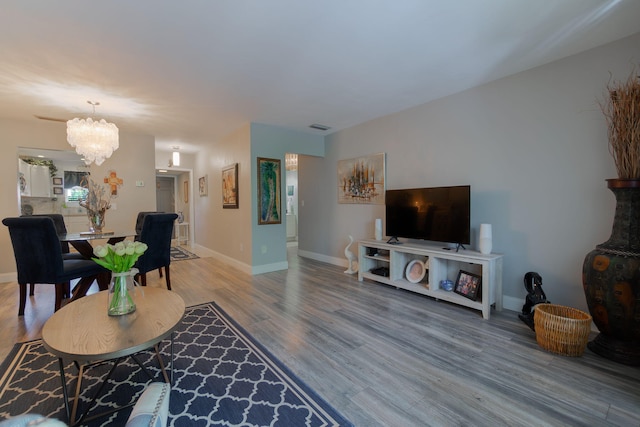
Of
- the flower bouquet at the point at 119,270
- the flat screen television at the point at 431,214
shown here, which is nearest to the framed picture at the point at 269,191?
the flat screen television at the point at 431,214

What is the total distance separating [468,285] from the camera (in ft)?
9.91

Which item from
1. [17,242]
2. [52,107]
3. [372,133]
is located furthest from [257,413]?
[52,107]

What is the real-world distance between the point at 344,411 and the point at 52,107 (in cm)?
481

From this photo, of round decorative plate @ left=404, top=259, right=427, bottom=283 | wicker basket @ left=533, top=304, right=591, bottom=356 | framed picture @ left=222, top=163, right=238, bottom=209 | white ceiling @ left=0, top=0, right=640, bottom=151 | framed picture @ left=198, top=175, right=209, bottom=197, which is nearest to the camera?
white ceiling @ left=0, top=0, right=640, bottom=151

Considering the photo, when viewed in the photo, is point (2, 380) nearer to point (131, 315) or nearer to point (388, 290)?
point (131, 315)

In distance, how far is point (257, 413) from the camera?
152 cm

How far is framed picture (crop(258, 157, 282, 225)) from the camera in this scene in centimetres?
452

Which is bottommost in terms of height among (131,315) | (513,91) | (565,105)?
(131,315)

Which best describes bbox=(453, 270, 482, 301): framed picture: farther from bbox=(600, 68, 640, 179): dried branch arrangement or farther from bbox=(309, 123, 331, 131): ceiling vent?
bbox=(309, 123, 331, 131): ceiling vent

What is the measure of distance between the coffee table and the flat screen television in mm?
2733

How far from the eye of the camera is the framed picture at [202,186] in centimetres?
624

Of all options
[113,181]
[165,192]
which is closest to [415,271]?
[113,181]

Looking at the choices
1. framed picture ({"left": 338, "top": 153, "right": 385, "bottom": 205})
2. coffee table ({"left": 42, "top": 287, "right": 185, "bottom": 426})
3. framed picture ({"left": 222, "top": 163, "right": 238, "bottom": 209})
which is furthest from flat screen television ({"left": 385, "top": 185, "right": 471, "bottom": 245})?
coffee table ({"left": 42, "top": 287, "right": 185, "bottom": 426})

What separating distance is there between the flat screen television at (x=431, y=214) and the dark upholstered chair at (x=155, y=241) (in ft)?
9.35
